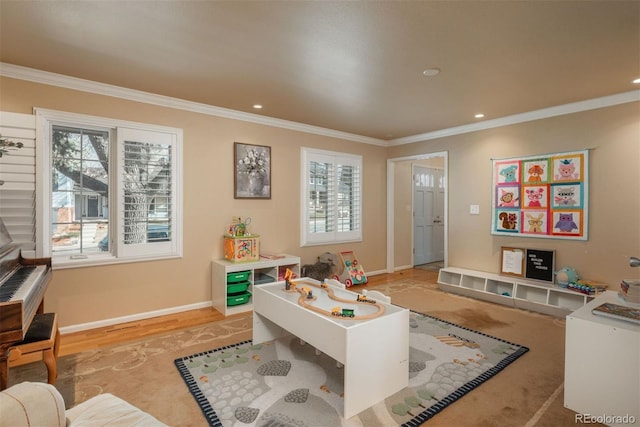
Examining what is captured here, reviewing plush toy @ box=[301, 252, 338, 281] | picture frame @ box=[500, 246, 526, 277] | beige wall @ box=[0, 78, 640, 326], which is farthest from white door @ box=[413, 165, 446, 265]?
plush toy @ box=[301, 252, 338, 281]

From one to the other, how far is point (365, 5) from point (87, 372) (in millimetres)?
3165

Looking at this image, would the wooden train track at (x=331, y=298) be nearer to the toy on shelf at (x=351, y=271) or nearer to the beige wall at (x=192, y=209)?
the beige wall at (x=192, y=209)

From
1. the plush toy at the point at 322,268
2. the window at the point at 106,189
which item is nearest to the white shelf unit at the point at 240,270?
the plush toy at the point at 322,268

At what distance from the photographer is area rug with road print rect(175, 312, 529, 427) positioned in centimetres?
190

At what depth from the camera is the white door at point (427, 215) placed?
6523mm

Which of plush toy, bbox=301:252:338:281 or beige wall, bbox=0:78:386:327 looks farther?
plush toy, bbox=301:252:338:281

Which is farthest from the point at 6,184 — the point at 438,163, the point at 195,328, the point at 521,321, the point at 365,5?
the point at 438,163

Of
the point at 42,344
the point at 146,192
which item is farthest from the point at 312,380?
the point at 146,192

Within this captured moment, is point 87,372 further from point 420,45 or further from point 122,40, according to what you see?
point 420,45

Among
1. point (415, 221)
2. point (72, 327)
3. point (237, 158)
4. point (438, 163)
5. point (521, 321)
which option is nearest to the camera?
point (72, 327)

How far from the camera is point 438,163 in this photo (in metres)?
7.05

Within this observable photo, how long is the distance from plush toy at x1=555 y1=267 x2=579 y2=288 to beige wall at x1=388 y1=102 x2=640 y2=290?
0.11 metres

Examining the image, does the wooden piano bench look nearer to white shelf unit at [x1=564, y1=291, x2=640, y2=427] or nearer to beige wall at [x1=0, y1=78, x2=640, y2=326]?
beige wall at [x1=0, y1=78, x2=640, y2=326]

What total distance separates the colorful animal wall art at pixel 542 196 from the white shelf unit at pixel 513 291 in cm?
64
